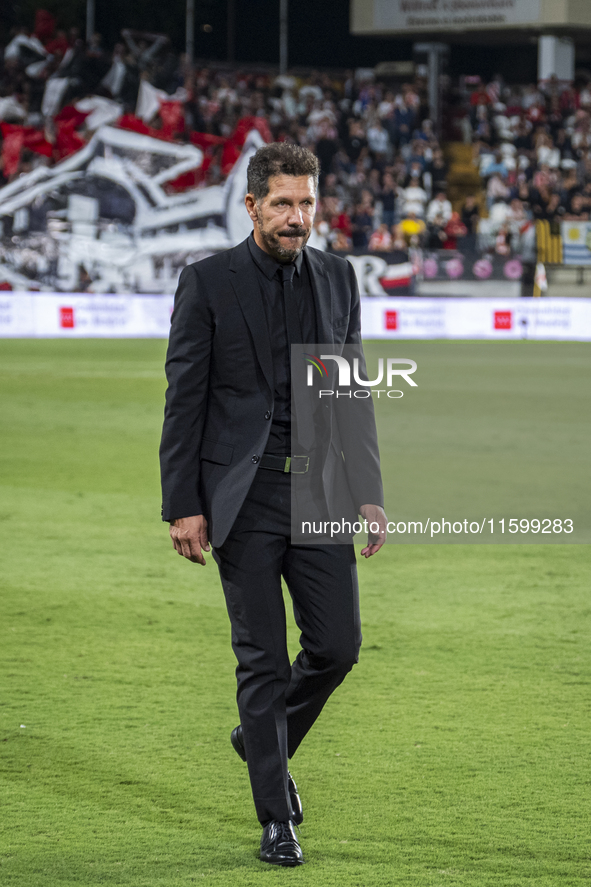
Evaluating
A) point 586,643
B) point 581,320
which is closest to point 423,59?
point 581,320

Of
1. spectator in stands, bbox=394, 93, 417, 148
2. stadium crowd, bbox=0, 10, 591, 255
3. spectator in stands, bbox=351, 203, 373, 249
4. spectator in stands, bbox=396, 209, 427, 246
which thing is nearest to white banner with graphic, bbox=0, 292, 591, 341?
stadium crowd, bbox=0, 10, 591, 255

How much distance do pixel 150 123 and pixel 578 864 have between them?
90.5ft

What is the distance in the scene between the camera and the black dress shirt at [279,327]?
144 inches

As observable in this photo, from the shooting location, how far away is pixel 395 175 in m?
30.6

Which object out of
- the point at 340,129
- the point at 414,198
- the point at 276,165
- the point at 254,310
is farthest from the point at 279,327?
the point at 340,129

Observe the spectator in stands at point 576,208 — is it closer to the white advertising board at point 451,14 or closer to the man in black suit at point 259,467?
the white advertising board at point 451,14

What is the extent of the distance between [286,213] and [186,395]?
0.59 m

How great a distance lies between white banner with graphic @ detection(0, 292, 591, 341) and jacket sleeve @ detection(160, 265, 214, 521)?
2084 centimetres

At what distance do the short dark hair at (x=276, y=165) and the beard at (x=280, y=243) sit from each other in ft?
0.35

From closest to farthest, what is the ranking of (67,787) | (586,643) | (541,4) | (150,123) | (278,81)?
(67,787) → (586,643) → (150,123) → (278,81) → (541,4)

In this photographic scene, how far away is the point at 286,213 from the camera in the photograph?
139 inches

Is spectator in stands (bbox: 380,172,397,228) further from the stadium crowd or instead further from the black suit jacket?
the black suit jacket

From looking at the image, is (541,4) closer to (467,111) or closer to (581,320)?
(467,111)

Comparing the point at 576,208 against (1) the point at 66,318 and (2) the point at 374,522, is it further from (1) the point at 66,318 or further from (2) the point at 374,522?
(2) the point at 374,522
